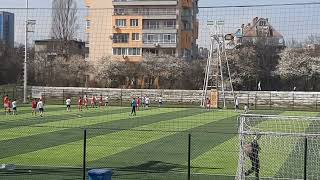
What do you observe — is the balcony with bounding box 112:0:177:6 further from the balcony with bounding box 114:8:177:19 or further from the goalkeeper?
the goalkeeper

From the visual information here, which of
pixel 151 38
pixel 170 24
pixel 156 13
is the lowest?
pixel 151 38

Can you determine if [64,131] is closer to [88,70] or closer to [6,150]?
[6,150]

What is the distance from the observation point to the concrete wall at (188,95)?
217 feet

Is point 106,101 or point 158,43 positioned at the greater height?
point 158,43

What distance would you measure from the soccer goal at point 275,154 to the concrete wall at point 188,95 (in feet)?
134

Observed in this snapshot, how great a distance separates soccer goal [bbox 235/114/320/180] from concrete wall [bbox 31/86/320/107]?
40.8 m

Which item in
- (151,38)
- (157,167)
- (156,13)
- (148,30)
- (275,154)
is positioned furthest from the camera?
(151,38)

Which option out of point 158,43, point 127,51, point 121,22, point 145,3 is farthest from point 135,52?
point 145,3

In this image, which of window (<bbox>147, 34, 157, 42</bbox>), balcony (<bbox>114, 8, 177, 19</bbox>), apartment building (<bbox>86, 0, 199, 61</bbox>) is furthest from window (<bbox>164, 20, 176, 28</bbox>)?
window (<bbox>147, 34, 157, 42</bbox>)

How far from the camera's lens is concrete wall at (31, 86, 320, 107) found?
66125 millimetres

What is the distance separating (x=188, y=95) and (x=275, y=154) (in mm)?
47621

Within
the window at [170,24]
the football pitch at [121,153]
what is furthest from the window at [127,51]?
the football pitch at [121,153]

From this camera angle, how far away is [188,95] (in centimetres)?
6931

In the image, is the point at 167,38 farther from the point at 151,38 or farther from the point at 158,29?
the point at 151,38
